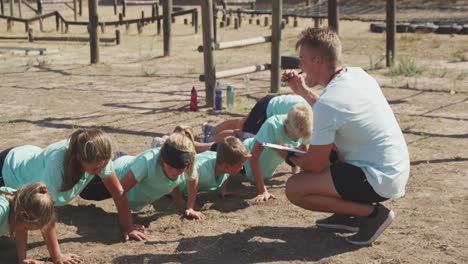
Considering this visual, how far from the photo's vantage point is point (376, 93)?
13.6 feet

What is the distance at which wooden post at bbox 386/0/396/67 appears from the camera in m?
12.1

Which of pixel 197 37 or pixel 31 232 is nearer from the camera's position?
pixel 31 232

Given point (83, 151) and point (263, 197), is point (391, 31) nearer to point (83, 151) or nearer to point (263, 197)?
point (263, 197)

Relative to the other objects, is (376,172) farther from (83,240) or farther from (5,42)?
(5,42)

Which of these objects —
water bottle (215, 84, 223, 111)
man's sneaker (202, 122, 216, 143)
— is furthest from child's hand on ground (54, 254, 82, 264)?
water bottle (215, 84, 223, 111)

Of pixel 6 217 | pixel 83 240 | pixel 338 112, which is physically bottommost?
pixel 83 240

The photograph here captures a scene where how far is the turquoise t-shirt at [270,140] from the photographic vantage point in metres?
5.12

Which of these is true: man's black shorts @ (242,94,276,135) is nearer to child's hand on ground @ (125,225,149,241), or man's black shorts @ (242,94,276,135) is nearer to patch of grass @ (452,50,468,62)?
child's hand on ground @ (125,225,149,241)

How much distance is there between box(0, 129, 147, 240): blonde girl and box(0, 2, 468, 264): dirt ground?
265 millimetres

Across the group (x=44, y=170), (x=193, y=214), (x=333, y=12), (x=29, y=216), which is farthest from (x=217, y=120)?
(x=29, y=216)

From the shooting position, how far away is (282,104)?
583 cm

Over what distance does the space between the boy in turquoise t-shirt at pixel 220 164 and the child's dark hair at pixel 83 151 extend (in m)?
0.92

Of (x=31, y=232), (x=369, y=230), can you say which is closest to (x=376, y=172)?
(x=369, y=230)

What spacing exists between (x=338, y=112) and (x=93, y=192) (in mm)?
1870
